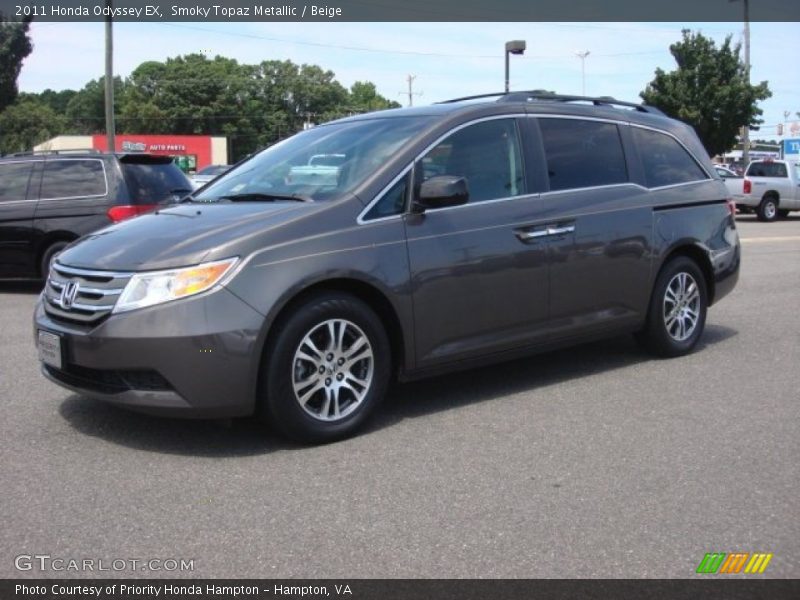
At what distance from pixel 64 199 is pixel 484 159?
6579 millimetres

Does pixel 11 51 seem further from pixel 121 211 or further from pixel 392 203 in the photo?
pixel 392 203

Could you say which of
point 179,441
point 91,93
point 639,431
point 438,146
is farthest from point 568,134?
point 91,93

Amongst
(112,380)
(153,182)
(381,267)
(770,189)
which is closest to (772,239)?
(770,189)

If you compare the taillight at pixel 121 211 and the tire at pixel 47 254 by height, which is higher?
the taillight at pixel 121 211

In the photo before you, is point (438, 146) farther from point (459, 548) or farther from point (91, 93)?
point (91, 93)

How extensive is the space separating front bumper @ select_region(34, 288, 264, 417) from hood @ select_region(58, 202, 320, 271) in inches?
9.6

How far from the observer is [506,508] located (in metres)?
3.62

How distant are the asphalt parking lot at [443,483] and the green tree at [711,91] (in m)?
32.9

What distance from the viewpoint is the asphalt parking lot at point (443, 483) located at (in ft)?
10.5

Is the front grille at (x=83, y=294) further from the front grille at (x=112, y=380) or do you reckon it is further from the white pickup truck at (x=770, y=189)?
the white pickup truck at (x=770, y=189)

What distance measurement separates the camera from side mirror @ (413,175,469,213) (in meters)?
4.71

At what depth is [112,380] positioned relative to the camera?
4215 mm

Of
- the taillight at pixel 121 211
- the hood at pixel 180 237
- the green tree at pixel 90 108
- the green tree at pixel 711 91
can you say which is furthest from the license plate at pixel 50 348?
the green tree at pixel 90 108
